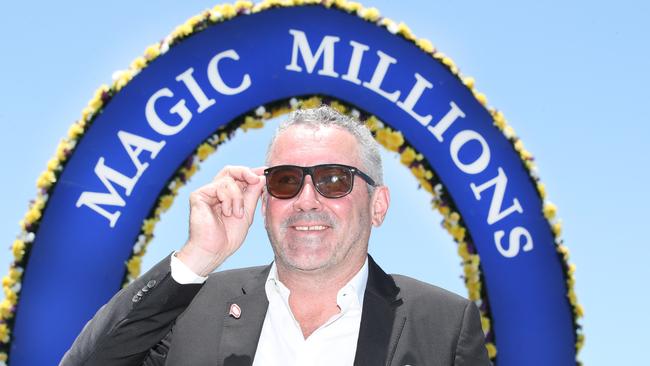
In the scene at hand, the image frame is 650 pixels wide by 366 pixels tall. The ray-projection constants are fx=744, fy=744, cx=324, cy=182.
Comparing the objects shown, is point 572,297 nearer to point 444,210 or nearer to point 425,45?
point 444,210

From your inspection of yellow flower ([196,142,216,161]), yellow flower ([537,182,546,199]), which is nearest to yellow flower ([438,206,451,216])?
yellow flower ([537,182,546,199])

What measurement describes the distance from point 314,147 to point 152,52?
3.41m

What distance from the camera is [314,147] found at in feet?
10.3

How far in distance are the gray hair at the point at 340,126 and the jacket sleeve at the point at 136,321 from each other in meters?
0.79

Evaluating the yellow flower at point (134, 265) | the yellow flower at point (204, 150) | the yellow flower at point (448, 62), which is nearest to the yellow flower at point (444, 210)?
the yellow flower at point (448, 62)

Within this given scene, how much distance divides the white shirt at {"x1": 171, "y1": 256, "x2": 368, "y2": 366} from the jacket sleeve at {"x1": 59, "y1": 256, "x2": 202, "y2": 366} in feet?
1.53

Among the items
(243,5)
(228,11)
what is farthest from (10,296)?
(243,5)

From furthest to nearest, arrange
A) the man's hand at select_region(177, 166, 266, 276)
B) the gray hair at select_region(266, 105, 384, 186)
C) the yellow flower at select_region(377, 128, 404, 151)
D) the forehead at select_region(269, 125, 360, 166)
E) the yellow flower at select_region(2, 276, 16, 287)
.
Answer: the yellow flower at select_region(377, 128, 404, 151), the yellow flower at select_region(2, 276, 16, 287), the gray hair at select_region(266, 105, 384, 186), the forehead at select_region(269, 125, 360, 166), the man's hand at select_region(177, 166, 266, 276)

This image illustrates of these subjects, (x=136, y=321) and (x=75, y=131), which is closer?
(x=136, y=321)

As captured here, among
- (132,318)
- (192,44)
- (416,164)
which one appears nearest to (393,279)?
(132,318)

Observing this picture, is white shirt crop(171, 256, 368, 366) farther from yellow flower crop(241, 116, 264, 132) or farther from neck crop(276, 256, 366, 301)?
yellow flower crop(241, 116, 264, 132)

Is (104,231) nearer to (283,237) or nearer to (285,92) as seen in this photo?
(285,92)

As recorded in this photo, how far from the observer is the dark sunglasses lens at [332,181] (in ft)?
10.0

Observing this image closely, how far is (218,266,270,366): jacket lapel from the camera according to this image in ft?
9.52
